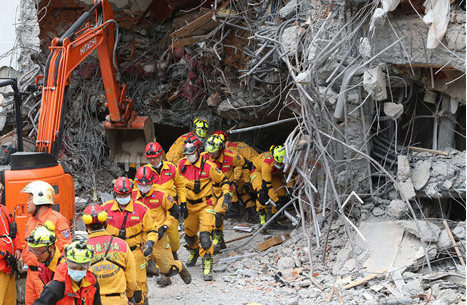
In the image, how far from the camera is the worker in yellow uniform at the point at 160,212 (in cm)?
818

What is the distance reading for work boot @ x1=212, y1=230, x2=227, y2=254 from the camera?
9950 millimetres

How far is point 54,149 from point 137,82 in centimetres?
666

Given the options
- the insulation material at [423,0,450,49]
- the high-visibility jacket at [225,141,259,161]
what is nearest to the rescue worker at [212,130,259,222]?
the high-visibility jacket at [225,141,259,161]

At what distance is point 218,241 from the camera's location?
10.0m

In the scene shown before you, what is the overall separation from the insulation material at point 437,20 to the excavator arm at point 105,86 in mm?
4675

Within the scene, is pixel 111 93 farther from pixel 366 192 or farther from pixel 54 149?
pixel 366 192

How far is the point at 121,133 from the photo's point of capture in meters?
13.6

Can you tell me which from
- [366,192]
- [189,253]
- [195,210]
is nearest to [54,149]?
[195,210]

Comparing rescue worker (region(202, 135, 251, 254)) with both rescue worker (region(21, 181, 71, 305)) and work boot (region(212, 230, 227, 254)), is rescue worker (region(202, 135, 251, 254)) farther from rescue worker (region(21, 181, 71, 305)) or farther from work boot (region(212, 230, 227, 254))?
rescue worker (region(21, 181, 71, 305))

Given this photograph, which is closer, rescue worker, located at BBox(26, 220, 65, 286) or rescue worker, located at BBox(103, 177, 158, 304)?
rescue worker, located at BBox(26, 220, 65, 286)

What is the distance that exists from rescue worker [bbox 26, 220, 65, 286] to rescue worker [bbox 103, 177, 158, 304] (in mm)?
1442

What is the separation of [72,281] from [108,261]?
86cm

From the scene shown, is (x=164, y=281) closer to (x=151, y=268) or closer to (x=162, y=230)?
(x=151, y=268)

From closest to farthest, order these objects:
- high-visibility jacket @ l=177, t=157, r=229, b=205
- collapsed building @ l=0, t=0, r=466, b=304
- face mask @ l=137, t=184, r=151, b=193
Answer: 1. collapsed building @ l=0, t=0, r=466, b=304
2. face mask @ l=137, t=184, r=151, b=193
3. high-visibility jacket @ l=177, t=157, r=229, b=205
